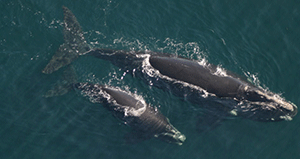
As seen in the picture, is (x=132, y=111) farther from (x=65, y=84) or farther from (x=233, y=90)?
(x=233, y=90)

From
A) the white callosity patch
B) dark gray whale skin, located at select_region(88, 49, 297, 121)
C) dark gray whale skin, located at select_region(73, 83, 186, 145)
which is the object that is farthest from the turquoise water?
the white callosity patch

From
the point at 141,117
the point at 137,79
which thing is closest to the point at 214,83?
the point at 141,117

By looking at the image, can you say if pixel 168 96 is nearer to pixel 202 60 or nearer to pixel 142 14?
pixel 202 60

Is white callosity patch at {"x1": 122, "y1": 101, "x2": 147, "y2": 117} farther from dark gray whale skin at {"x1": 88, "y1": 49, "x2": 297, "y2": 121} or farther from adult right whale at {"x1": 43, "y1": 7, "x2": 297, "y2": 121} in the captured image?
dark gray whale skin at {"x1": 88, "y1": 49, "x2": 297, "y2": 121}

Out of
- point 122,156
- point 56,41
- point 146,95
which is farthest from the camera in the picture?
point 56,41

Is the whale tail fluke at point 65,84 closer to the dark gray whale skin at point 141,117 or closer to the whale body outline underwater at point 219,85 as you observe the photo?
the whale body outline underwater at point 219,85

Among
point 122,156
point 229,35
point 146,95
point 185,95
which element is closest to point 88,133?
point 122,156
